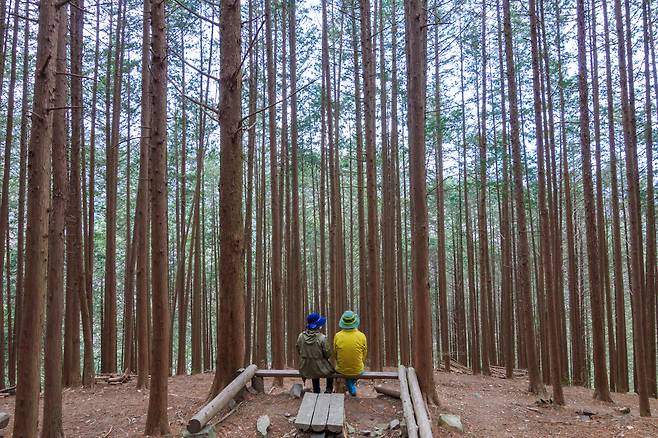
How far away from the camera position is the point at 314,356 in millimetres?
6047

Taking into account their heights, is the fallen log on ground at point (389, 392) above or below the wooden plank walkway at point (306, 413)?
below

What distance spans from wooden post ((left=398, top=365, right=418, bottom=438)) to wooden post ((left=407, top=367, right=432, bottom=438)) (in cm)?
5

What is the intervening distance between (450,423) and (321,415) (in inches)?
95.2

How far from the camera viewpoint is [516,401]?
9945mm

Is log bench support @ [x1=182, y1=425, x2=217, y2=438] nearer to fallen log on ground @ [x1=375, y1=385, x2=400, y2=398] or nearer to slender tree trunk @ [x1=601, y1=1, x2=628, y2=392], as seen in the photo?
fallen log on ground @ [x1=375, y1=385, x2=400, y2=398]

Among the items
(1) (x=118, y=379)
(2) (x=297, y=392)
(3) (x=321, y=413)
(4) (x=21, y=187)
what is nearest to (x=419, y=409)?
(3) (x=321, y=413)

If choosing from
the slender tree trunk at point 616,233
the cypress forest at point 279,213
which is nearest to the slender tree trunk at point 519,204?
the cypress forest at point 279,213

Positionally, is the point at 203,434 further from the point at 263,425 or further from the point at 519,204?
the point at 519,204

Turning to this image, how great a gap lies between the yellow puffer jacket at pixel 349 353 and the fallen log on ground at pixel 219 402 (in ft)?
3.74

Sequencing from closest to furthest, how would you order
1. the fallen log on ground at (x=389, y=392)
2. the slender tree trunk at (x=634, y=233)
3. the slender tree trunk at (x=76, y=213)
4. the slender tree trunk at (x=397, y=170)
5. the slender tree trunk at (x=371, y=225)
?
the fallen log on ground at (x=389, y=392) < the slender tree trunk at (x=634, y=233) < the slender tree trunk at (x=76, y=213) < the slender tree trunk at (x=371, y=225) < the slender tree trunk at (x=397, y=170)

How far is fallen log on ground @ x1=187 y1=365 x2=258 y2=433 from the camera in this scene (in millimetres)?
4379

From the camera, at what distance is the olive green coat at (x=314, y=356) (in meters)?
6.05

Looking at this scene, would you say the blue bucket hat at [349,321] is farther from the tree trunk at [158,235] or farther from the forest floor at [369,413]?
the tree trunk at [158,235]

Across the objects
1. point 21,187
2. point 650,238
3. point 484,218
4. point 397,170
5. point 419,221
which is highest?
point 397,170
